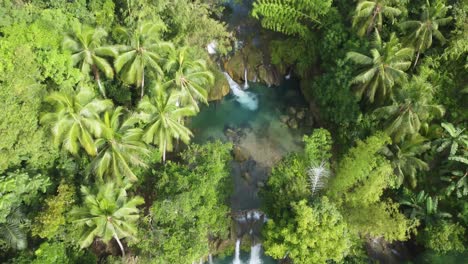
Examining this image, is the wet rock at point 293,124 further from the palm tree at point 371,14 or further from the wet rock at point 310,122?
the palm tree at point 371,14

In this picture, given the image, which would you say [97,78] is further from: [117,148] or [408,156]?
[408,156]

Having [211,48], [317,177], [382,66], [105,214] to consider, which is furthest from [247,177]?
[211,48]

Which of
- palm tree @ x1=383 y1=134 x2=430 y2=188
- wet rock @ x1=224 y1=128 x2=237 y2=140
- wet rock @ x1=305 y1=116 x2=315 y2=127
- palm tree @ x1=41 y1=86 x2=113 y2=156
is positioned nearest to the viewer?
palm tree @ x1=41 y1=86 x2=113 y2=156

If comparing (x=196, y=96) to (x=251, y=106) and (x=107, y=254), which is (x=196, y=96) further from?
(x=107, y=254)

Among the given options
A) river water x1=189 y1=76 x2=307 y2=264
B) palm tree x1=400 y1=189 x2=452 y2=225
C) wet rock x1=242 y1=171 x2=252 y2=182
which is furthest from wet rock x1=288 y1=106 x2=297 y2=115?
palm tree x1=400 y1=189 x2=452 y2=225

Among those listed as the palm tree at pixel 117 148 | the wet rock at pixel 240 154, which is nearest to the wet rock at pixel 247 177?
the wet rock at pixel 240 154

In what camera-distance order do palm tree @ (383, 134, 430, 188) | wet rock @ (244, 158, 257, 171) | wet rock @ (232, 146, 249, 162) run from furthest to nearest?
1. wet rock @ (232, 146, 249, 162)
2. wet rock @ (244, 158, 257, 171)
3. palm tree @ (383, 134, 430, 188)

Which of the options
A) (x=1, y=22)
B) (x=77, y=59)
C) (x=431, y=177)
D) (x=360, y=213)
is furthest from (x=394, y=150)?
(x=1, y=22)

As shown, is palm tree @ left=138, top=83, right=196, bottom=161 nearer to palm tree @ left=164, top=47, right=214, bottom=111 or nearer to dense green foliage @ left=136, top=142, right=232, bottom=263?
palm tree @ left=164, top=47, right=214, bottom=111
